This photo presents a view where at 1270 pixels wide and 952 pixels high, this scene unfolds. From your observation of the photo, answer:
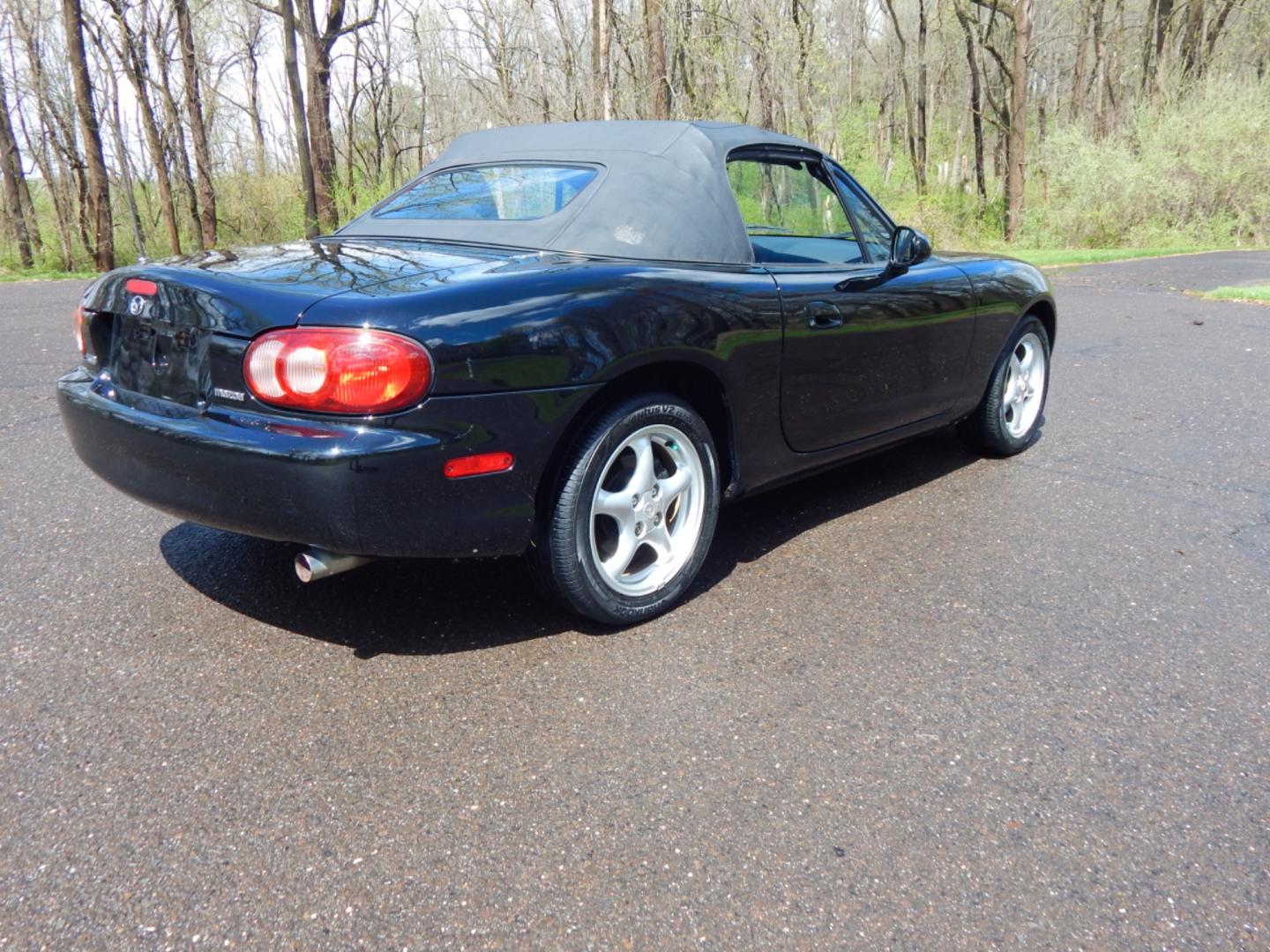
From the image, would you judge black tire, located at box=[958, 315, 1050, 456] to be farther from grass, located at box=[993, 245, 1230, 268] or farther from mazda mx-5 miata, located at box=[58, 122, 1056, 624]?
grass, located at box=[993, 245, 1230, 268]

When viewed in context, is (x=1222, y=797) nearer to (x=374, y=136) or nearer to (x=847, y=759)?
(x=847, y=759)

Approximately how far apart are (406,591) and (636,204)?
1485 millimetres

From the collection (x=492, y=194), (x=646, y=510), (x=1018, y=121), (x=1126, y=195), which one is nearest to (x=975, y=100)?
(x=1018, y=121)

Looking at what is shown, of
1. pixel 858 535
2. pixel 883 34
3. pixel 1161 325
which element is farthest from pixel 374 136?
pixel 858 535

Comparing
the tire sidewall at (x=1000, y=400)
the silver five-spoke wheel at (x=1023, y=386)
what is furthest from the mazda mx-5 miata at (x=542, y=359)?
the silver five-spoke wheel at (x=1023, y=386)

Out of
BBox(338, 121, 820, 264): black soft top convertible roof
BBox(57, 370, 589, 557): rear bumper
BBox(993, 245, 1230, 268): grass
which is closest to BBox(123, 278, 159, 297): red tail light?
BBox(57, 370, 589, 557): rear bumper

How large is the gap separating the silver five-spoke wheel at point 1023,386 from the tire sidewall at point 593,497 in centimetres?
231

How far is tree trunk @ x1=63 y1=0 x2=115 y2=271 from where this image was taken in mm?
20359

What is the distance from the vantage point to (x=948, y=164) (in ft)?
144

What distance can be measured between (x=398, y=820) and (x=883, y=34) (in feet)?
150

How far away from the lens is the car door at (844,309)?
3516 mm

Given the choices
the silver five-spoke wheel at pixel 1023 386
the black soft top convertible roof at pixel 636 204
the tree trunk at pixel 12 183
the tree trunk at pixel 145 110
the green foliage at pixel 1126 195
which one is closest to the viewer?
the black soft top convertible roof at pixel 636 204

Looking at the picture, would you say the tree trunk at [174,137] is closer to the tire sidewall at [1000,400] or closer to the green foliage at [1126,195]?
the green foliage at [1126,195]

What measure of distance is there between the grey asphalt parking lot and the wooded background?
15053mm
